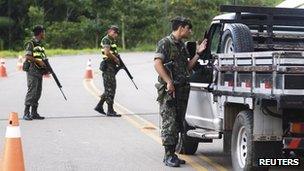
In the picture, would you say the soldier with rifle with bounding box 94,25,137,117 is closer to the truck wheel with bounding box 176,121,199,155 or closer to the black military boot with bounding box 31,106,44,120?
the black military boot with bounding box 31,106,44,120

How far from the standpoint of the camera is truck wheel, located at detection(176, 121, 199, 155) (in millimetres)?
8641

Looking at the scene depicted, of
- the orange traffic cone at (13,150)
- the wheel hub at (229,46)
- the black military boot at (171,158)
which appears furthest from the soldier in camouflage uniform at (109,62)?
the orange traffic cone at (13,150)

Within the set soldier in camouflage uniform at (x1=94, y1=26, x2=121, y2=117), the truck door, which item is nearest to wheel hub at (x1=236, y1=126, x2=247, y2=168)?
the truck door

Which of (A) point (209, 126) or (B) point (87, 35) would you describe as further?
(B) point (87, 35)

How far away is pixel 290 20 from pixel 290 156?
1.93 m

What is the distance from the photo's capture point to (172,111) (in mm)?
7840

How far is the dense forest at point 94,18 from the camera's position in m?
67.1

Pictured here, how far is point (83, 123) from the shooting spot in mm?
12484

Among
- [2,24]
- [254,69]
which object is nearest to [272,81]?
[254,69]

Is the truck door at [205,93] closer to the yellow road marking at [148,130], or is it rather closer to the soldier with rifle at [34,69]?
the yellow road marking at [148,130]

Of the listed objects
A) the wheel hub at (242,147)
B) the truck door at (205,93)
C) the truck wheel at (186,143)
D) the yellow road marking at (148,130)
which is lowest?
the yellow road marking at (148,130)

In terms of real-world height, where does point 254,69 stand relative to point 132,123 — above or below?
above

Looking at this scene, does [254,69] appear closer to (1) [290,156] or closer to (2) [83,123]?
(1) [290,156]

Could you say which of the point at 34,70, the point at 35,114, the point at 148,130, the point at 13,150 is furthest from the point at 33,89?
the point at 13,150
